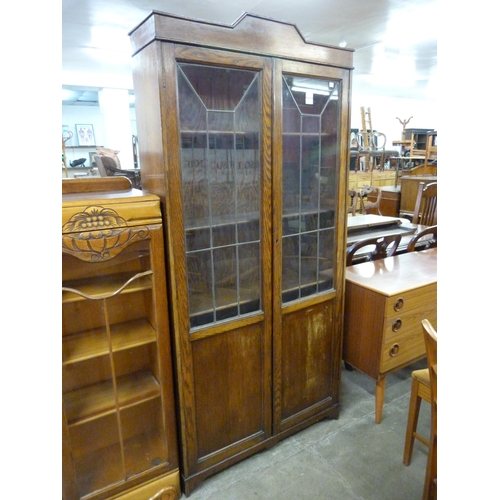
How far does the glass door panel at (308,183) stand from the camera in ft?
5.16

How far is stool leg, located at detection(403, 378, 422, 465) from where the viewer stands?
62.6 inches

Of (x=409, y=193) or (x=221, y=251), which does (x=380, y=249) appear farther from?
(x=409, y=193)

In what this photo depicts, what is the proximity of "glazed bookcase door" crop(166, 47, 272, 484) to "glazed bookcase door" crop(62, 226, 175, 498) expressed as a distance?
4.7 inches

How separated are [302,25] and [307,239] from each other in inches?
118

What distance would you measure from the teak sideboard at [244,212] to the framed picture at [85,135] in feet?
30.2

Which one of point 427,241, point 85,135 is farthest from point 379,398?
point 85,135

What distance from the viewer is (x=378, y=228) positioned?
2979mm

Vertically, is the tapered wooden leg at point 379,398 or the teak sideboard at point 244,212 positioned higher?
the teak sideboard at point 244,212

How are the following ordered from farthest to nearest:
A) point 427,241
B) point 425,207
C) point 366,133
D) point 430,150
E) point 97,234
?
point 366,133
point 430,150
point 425,207
point 427,241
point 97,234

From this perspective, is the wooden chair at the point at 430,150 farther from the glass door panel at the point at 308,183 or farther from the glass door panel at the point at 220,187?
the glass door panel at the point at 220,187

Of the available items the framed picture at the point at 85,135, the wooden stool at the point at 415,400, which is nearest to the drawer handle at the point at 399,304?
the wooden stool at the point at 415,400
